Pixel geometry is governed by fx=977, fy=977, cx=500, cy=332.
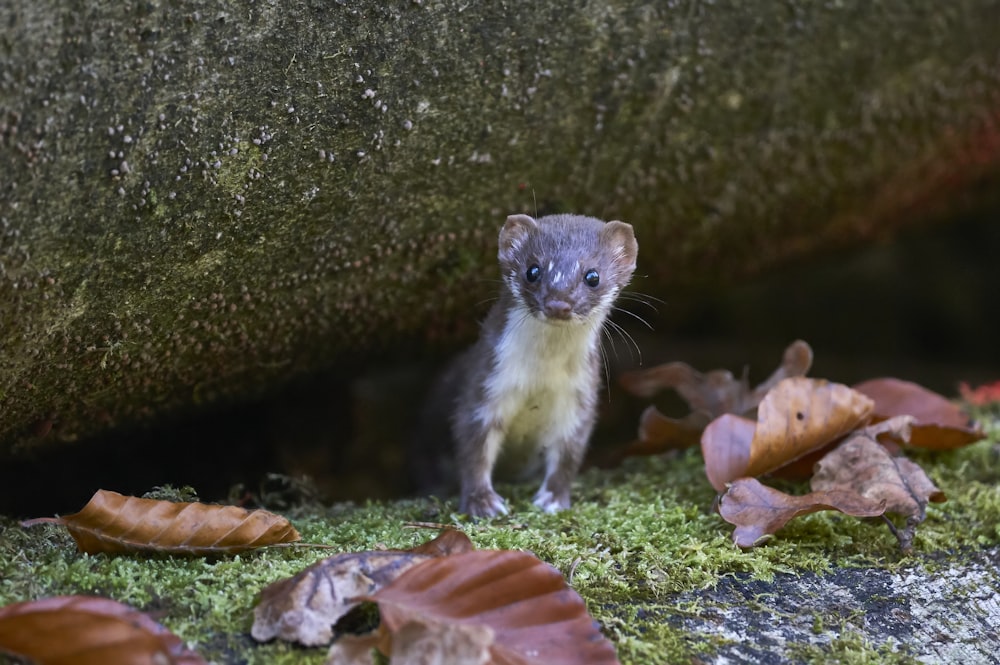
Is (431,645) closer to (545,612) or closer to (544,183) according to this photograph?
(545,612)

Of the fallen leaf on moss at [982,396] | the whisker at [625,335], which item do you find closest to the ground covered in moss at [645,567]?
the whisker at [625,335]

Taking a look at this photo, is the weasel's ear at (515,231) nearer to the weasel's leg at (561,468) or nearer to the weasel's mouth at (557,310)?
the weasel's mouth at (557,310)

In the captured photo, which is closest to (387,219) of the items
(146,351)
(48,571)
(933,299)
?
(146,351)

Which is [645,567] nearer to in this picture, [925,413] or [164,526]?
[164,526]

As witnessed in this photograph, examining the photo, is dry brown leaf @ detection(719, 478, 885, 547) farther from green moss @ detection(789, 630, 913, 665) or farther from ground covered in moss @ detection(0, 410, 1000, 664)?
green moss @ detection(789, 630, 913, 665)

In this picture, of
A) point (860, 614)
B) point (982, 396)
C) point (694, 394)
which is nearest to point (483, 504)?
point (694, 394)
